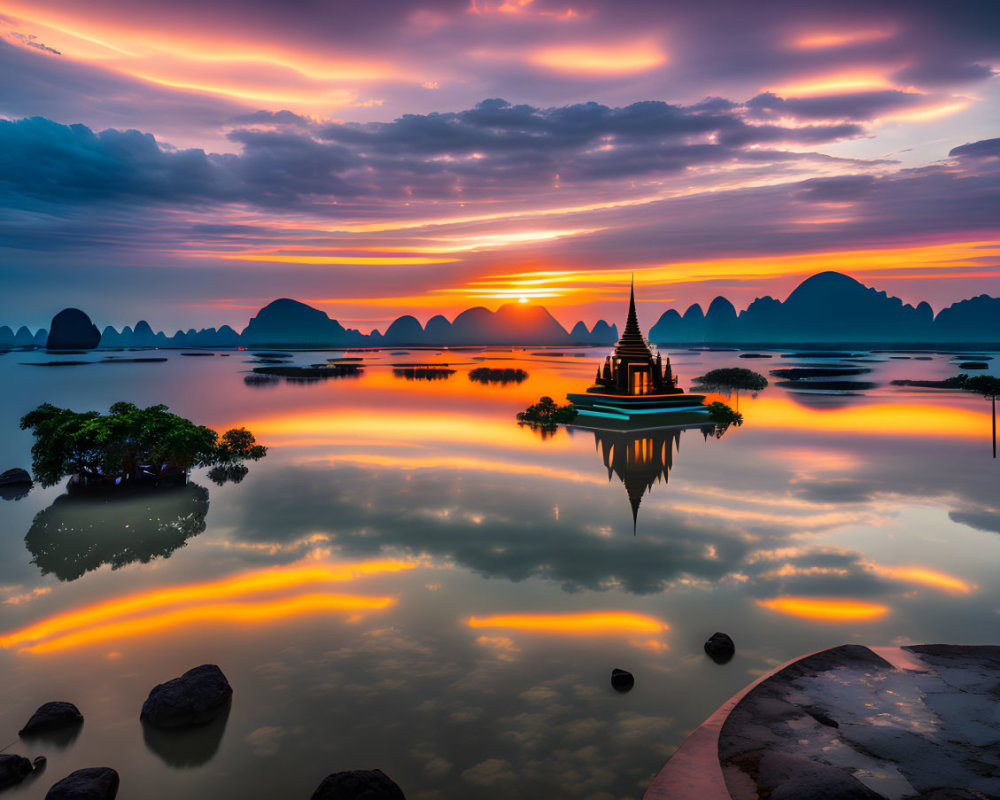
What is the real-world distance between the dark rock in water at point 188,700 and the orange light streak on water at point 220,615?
362 centimetres

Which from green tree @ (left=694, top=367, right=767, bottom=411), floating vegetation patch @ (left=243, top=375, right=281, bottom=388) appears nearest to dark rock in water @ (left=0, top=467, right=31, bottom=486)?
floating vegetation patch @ (left=243, top=375, right=281, bottom=388)

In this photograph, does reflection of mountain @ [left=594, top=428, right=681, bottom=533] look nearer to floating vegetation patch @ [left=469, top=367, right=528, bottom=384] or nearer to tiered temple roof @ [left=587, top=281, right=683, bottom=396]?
tiered temple roof @ [left=587, top=281, right=683, bottom=396]

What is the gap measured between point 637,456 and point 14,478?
116ft

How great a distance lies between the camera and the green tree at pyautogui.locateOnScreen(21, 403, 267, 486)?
99.3ft

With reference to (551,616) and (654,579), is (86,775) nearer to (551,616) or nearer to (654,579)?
(551,616)

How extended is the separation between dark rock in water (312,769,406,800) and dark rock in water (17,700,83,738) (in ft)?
19.2

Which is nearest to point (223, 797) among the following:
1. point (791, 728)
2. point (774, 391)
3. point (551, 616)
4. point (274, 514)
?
point (551, 616)

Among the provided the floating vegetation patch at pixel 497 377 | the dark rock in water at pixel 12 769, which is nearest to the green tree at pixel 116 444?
the dark rock in water at pixel 12 769

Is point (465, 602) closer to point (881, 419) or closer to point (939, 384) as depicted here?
point (881, 419)

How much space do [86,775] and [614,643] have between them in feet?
35.3

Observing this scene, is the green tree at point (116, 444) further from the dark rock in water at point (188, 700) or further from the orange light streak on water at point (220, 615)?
the dark rock in water at point (188, 700)

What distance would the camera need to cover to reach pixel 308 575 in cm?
1919

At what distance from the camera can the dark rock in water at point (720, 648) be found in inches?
556

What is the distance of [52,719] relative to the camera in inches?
464
